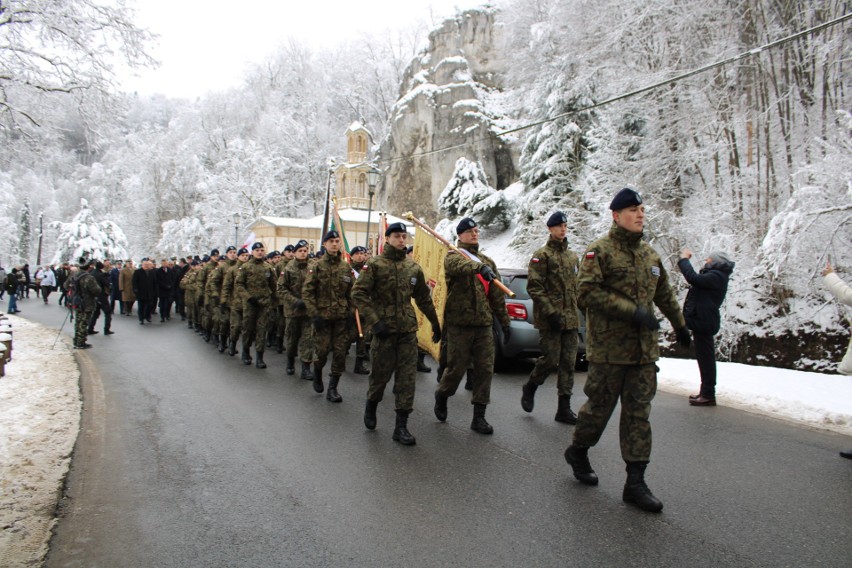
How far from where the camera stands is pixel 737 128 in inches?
546

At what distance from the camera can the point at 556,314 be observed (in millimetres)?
5938

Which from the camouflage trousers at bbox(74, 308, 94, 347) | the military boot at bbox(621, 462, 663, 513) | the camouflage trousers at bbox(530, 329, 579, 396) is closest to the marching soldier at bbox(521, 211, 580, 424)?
the camouflage trousers at bbox(530, 329, 579, 396)

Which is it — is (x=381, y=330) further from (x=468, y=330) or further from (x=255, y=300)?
(x=255, y=300)

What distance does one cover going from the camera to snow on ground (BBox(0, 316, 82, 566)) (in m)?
3.44

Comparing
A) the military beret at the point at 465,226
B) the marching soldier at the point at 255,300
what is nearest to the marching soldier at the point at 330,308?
the military beret at the point at 465,226

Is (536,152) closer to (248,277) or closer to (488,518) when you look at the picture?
(248,277)

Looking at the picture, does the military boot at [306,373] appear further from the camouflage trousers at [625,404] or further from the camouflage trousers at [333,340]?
the camouflage trousers at [625,404]

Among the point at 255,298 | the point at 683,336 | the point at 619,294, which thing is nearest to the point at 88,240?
the point at 255,298

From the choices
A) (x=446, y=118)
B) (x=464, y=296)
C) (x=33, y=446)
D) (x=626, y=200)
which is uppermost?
(x=446, y=118)

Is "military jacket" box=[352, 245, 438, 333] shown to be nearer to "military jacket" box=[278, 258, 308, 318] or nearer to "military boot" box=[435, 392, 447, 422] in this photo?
"military boot" box=[435, 392, 447, 422]

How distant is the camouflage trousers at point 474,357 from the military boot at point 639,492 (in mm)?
1952

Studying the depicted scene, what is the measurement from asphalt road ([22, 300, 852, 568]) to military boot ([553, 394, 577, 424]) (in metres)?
0.24

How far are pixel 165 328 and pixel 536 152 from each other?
15237mm

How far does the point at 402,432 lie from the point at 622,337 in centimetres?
240
